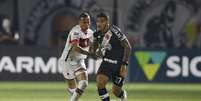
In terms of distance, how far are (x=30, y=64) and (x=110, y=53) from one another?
1112cm

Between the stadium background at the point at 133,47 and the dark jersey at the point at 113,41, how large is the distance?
13.2ft

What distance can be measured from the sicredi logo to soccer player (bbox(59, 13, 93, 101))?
9.33 metres

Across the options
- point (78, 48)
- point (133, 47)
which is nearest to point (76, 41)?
point (78, 48)

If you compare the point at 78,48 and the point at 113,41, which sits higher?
the point at 113,41

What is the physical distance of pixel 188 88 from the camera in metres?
30.9

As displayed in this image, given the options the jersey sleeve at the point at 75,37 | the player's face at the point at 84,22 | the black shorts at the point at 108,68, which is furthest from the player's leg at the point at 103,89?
the player's face at the point at 84,22

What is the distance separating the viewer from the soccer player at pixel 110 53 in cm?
2131

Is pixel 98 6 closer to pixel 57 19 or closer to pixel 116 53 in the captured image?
pixel 57 19

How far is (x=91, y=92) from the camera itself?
2825cm

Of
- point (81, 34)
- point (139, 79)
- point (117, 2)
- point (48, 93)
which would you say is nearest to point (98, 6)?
point (117, 2)

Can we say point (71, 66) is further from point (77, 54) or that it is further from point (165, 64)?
point (165, 64)

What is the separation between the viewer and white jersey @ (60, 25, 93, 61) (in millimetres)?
22188

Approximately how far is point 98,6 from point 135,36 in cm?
192

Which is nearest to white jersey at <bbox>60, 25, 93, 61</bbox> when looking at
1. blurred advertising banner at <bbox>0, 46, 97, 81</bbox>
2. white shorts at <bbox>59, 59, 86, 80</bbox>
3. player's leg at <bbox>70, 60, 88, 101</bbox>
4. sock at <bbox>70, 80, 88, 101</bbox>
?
white shorts at <bbox>59, 59, 86, 80</bbox>
